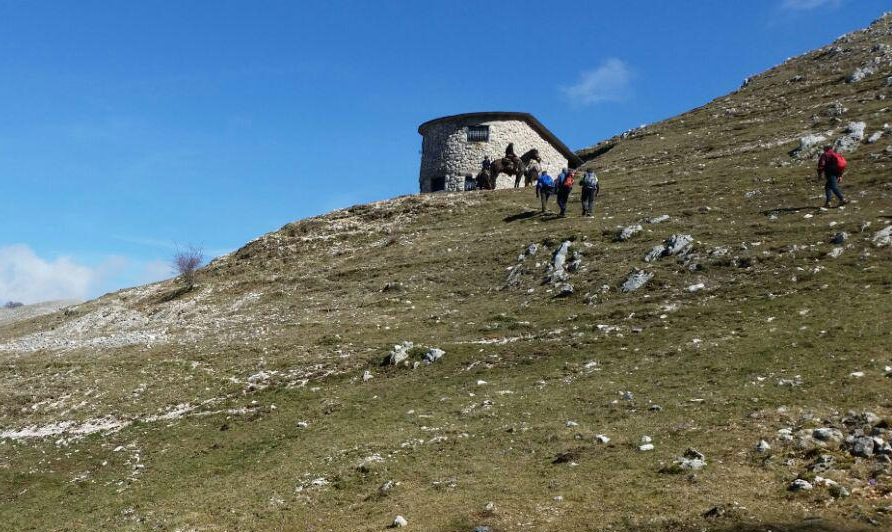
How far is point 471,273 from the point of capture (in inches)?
→ 1489

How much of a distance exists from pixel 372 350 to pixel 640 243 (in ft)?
49.3

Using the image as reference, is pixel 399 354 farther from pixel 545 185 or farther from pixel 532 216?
pixel 545 185

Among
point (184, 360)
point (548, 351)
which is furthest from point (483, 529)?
point (184, 360)

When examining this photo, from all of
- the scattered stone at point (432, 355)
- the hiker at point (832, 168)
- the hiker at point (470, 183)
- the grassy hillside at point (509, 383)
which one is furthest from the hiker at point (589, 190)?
the hiker at point (470, 183)

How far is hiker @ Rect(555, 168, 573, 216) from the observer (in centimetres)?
4297

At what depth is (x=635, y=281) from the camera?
97.6 feet

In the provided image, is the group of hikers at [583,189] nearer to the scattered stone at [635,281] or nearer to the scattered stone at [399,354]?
the scattered stone at [635,281]

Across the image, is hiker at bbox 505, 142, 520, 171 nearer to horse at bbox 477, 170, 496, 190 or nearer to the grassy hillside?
horse at bbox 477, 170, 496, 190

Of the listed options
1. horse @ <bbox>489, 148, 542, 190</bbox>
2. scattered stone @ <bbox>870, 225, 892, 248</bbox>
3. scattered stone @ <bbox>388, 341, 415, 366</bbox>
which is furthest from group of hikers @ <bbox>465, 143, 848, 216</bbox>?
scattered stone @ <bbox>388, 341, 415, 366</bbox>

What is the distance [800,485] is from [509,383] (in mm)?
10554

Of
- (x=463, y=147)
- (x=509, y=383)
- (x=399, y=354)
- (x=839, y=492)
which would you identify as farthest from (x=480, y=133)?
(x=839, y=492)

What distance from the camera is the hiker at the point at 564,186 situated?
1692 inches

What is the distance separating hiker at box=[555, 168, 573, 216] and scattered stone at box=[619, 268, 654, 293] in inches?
541

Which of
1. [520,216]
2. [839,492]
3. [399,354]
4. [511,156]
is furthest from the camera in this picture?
[511,156]
